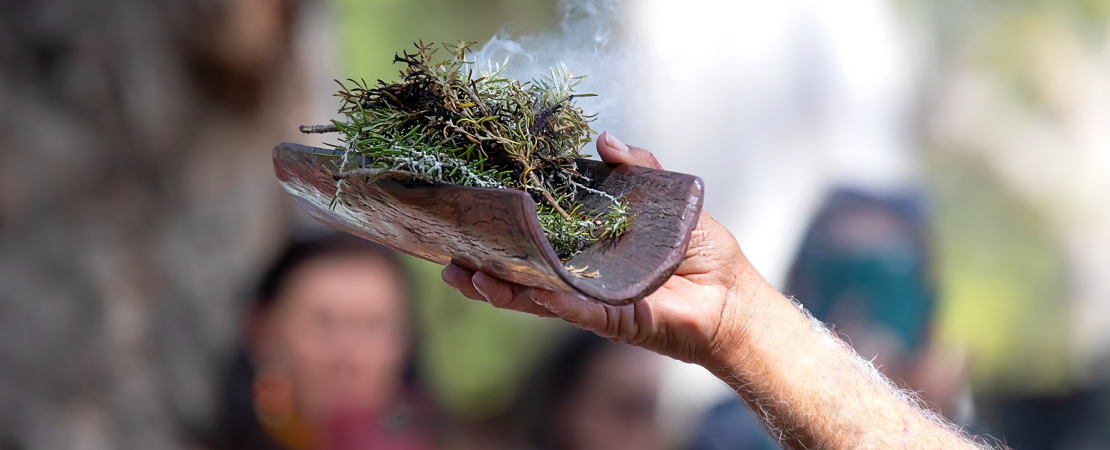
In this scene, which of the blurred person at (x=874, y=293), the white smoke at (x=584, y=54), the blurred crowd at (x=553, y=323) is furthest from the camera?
the blurred person at (x=874, y=293)

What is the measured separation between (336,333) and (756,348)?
1836 mm

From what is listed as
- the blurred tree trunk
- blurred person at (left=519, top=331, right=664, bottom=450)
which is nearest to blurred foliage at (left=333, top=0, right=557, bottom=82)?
the blurred tree trunk

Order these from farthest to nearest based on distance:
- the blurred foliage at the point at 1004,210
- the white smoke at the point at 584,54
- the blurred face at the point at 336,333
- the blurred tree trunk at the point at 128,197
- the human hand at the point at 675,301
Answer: the blurred foliage at the point at 1004,210, the blurred face at the point at 336,333, the blurred tree trunk at the point at 128,197, the white smoke at the point at 584,54, the human hand at the point at 675,301

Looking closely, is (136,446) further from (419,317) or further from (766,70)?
(766,70)

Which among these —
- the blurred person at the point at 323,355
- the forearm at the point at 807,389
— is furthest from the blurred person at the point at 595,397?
the forearm at the point at 807,389

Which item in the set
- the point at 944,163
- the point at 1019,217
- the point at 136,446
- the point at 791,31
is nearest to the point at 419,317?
the point at 136,446

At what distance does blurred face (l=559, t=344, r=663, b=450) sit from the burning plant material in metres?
1.97

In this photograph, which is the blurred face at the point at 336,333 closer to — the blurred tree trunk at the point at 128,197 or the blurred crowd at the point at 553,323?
the blurred crowd at the point at 553,323

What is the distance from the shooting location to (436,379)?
9.07 feet

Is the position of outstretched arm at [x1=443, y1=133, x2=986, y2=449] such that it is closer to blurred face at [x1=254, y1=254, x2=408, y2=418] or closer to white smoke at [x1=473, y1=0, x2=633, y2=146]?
white smoke at [x1=473, y1=0, x2=633, y2=146]

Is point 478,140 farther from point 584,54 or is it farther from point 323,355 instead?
point 323,355

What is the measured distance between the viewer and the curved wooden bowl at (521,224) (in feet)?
2.14

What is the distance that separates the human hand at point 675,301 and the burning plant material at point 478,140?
0.30ft

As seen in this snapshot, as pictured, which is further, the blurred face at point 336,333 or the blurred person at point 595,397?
the blurred person at point 595,397
